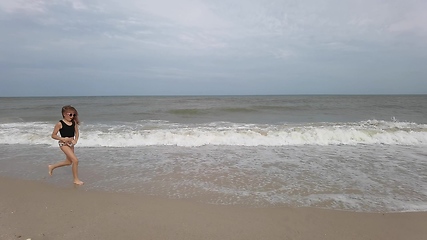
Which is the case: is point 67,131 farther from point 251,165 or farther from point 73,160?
point 251,165

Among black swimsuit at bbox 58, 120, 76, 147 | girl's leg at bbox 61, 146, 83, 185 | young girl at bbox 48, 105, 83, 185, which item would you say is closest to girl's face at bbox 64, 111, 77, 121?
young girl at bbox 48, 105, 83, 185


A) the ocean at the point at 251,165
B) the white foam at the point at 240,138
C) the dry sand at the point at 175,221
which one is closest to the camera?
the dry sand at the point at 175,221

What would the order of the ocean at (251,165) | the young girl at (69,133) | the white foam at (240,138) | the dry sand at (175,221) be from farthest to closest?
the white foam at (240,138) → the young girl at (69,133) → the ocean at (251,165) → the dry sand at (175,221)

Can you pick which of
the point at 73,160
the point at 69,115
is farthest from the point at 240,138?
the point at 69,115

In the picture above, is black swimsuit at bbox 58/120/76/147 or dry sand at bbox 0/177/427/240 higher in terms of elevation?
black swimsuit at bbox 58/120/76/147

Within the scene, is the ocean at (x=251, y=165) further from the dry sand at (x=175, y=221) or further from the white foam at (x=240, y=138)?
the dry sand at (x=175, y=221)

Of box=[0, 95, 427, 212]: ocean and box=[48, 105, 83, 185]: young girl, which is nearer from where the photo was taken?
box=[0, 95, 427, 212]: ocean

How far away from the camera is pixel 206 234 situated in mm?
3246

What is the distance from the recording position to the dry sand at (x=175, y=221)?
127 inches

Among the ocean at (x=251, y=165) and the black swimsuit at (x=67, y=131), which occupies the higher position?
the black swimsuit at (x=67, y=131)

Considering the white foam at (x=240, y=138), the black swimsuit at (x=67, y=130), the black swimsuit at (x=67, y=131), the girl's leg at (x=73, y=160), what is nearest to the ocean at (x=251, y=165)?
the white foam at (x=240, y=138)

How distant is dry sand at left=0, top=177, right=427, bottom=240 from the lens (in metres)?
3.23

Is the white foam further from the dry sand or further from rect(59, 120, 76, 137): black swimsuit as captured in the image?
the dry sand

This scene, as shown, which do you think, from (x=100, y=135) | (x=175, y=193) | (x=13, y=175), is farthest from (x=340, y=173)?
(x=100, y=135)
